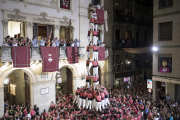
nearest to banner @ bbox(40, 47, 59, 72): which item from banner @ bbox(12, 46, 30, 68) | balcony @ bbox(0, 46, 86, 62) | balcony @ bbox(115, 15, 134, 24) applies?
balcony @ bbox(0, 46, 86, 62)

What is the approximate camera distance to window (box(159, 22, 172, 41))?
21.8 m

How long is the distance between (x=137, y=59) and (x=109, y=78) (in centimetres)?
852

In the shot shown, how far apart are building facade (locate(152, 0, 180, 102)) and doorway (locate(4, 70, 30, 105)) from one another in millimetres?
16950

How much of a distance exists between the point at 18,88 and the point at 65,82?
6957mm

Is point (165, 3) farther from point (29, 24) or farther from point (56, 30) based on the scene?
point (29, 24)

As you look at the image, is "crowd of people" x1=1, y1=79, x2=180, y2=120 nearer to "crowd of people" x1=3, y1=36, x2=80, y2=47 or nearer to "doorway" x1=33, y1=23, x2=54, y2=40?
"crowd of people" x1=3, y1=36, x2=80, y2=47

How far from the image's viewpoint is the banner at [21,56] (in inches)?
682

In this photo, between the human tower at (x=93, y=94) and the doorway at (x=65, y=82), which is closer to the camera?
the human tower at (x=93, y=94)

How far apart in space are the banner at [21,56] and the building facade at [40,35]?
Answer: 478 mm

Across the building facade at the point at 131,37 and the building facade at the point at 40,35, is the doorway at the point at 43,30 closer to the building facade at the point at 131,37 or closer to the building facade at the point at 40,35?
the building facade at the point at 40,35

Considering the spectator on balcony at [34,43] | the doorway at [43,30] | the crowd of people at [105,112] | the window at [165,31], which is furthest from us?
the window at [165,31]

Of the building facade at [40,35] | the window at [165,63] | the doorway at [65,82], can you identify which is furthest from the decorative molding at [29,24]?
the window at [165,63]

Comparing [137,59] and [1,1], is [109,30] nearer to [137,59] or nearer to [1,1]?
[137,59]

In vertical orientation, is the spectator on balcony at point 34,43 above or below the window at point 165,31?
Result: below
